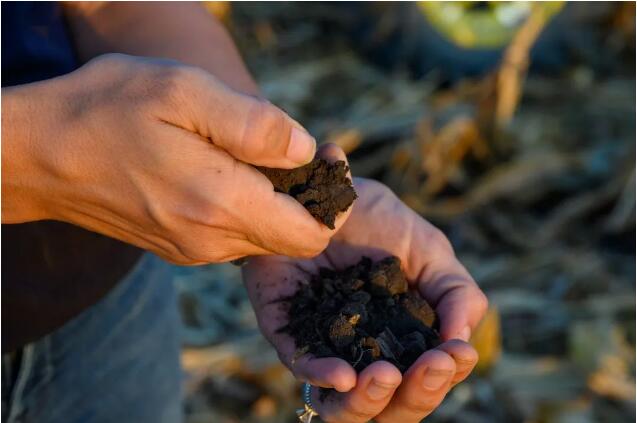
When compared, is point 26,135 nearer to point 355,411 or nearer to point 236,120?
point 236,120

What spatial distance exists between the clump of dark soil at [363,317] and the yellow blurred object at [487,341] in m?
1.12

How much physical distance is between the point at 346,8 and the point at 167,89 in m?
3.46

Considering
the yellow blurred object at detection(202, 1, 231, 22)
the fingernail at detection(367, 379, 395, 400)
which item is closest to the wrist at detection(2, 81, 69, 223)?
the fingernail at detection(367, 379, 395, 400)

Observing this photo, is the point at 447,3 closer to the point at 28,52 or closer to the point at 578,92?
the point at 578,92

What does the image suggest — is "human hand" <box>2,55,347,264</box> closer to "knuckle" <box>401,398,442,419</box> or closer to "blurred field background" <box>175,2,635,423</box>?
"knuckle" <box>401,398,442,419</box>

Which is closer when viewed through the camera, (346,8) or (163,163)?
(163,163)

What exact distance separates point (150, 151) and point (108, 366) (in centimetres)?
59

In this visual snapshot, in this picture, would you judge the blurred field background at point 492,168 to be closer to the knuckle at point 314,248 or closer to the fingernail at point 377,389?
the knuckle at point 314,248

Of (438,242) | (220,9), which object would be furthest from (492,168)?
(438,242)

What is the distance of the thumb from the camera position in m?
1.27

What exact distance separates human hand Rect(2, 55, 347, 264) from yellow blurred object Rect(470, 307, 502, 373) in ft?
4.54

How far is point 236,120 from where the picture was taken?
4.17ft

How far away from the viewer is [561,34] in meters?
4.34

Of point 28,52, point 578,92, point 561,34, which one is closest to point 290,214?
point 28,52
